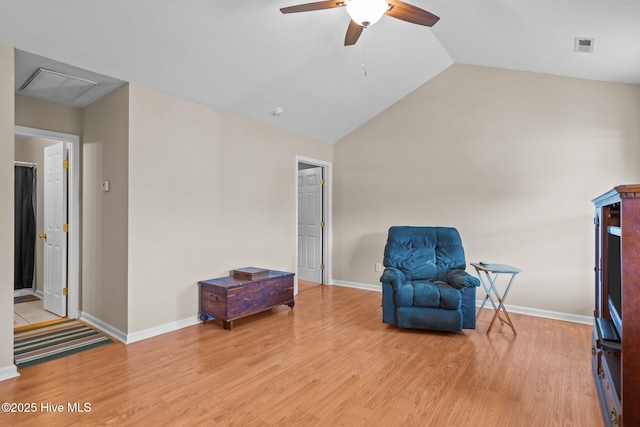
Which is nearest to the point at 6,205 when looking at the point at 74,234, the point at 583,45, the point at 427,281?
the point at 74,234

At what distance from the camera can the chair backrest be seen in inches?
152

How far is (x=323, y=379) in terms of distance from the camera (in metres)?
2.44

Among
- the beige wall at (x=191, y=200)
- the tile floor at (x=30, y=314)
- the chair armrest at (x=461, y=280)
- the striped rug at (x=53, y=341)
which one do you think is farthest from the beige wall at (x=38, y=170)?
the chair armrest at (x=461, y=280)

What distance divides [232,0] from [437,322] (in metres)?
3.33

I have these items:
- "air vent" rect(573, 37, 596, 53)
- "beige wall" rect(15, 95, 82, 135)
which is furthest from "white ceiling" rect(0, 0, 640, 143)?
"beige wall" rect(15, 95, 82, 135)

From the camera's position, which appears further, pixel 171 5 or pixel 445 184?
pixel 445 184

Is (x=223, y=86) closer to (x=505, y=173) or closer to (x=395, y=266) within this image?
(x=395, y=266)

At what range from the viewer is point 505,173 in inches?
165

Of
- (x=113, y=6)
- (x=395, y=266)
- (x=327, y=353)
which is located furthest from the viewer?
(x=395, y=266)

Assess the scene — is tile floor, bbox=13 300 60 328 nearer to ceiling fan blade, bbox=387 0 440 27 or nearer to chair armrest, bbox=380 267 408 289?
chair armrest, bbox=380 267 408 289

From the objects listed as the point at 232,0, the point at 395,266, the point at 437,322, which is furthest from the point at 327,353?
the point at 232,0

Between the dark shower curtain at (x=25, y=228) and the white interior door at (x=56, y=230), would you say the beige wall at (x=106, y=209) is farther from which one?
the dark shower curtain at (x=25, y=228)

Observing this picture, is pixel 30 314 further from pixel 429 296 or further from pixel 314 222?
pixel 429 296

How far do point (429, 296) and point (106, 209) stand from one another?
10.9 feet
